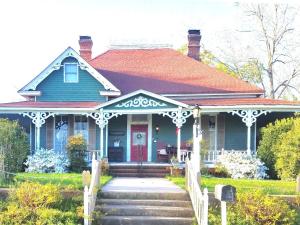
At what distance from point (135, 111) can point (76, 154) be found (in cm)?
308

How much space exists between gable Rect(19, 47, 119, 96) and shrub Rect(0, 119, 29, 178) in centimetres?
438

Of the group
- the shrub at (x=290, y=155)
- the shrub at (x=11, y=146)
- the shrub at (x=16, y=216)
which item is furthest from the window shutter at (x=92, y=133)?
the shrub at (x=16, y=216)

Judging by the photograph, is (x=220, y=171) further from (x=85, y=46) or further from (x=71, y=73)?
(x=85, y=46)

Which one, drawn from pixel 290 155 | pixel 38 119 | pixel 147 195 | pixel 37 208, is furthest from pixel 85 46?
pixel 37 208

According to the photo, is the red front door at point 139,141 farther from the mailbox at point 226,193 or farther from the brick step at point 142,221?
the mailbox at point 226,193

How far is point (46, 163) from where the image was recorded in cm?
1872

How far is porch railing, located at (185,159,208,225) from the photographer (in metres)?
9.64

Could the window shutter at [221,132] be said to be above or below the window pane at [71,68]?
below

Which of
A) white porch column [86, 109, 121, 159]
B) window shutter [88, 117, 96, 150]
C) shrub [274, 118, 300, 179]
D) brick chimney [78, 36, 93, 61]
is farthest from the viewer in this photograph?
brick chimney [78, 36, 93, 61]

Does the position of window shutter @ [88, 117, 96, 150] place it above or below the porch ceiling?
below

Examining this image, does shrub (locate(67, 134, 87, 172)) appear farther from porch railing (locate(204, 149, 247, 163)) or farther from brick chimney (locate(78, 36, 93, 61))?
brick chimney (locate(78, 36, 93, 61))

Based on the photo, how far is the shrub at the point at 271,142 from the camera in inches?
727

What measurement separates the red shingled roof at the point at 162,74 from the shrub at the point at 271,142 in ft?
14.6

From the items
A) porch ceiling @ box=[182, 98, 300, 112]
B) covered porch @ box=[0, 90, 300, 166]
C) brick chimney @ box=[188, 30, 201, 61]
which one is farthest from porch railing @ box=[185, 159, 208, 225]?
brick chimney @ box=[188, 30, 201, 61]
